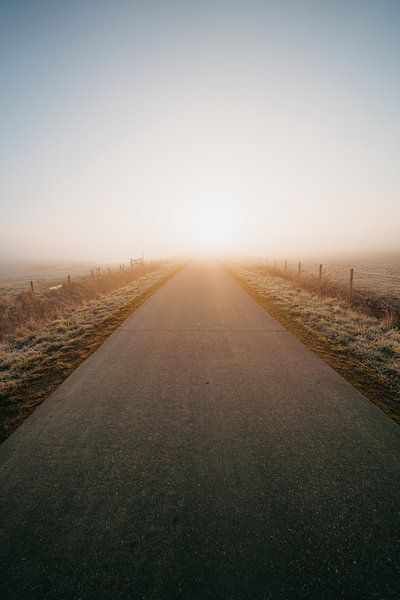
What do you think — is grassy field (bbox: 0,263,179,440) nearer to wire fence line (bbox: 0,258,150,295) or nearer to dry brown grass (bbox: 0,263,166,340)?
dry brown grass (bbox: 0,263,166,340)

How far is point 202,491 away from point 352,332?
697 centimetres

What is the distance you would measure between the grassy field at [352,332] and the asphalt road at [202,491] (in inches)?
20.7

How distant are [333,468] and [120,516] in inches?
88.5

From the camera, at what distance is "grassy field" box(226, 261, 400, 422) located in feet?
16.8

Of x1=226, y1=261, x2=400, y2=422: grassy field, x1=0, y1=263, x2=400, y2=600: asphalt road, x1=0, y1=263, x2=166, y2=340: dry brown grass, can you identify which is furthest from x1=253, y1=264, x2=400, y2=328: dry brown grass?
x1=0, y1=263, x2=166, y2=340: dry brown grass

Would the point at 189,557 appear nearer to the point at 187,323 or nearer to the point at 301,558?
the point at 301,558

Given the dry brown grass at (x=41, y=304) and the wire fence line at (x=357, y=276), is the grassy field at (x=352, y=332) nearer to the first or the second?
the wire fence line at (x=357, y=276)

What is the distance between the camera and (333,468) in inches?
121

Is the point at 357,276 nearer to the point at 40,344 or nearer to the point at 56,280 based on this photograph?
the point at 40,344

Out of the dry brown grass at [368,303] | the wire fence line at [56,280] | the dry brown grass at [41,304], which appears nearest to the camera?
the dry brown grass at [368,303]

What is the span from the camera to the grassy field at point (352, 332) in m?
5.13

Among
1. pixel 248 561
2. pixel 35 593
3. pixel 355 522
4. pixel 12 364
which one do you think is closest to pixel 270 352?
pixel 355 522

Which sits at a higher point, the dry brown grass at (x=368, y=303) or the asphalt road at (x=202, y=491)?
the dry brown grass at (x=368, y=303)

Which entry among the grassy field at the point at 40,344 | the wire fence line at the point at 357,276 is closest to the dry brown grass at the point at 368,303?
the wire fence line at the point at 357,276
